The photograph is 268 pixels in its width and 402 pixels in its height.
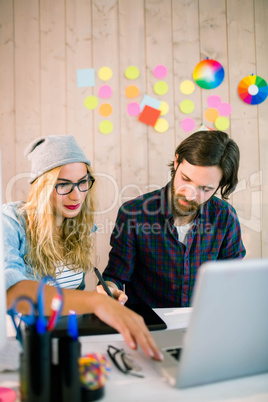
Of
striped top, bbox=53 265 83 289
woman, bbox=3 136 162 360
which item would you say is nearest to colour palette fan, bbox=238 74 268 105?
woman, bbox=3 136 162 360

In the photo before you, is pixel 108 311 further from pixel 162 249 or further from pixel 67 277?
pixel 162 249

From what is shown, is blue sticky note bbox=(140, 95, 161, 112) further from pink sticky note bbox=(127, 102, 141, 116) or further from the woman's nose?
the woman's nose

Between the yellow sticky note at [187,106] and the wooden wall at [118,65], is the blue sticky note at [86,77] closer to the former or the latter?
the wooden wall at [118,65]

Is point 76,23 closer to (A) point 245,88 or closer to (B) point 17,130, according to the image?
(B) point 17,130

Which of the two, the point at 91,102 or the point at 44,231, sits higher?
the point at 91,102

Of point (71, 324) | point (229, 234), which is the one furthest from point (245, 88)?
point (71, 324)

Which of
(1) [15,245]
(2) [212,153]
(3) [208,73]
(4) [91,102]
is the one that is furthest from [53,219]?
(3) [208,73]

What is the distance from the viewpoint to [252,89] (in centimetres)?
207

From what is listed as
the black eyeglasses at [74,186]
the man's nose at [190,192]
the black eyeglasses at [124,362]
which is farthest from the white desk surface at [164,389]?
the man's nose at [190,192]

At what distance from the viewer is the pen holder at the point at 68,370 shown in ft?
1.81

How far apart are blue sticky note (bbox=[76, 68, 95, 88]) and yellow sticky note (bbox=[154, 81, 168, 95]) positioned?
38 cm

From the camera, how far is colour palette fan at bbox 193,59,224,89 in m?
2.06

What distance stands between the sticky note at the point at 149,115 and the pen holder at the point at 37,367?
1686mm

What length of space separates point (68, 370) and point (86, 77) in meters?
1.84
